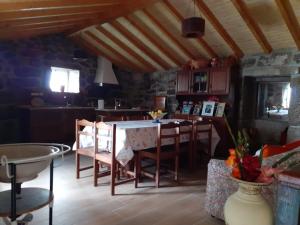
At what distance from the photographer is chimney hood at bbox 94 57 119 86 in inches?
267

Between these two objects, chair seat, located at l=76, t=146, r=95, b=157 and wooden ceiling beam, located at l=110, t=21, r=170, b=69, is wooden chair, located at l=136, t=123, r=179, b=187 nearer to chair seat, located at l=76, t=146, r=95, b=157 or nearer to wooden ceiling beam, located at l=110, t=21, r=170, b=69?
chair seat, located at l=76, t=146, r=95, b=157

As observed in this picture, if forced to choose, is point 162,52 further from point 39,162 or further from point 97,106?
point 39,162

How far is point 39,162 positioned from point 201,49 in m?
4.61

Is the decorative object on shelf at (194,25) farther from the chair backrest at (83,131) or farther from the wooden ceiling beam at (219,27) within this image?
the chair backrest at (83,131)

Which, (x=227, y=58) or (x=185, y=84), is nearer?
(x=227, y=58)

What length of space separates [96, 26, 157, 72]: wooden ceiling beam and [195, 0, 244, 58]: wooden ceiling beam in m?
2.47

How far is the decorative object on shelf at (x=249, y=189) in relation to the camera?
4.12 ft

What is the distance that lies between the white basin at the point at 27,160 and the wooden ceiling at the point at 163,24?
2.02 metres

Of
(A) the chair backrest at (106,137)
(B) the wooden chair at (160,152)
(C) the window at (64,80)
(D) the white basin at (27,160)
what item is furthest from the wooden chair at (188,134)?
(C) the window at (64,80)

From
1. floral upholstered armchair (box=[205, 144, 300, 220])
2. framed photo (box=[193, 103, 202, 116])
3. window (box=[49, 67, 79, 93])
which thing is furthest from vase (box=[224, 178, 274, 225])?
window (box=[49, 67, 79, 93])

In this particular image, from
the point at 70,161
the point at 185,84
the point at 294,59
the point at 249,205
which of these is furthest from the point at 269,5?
the point at 70,161

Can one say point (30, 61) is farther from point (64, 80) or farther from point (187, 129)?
point (187, 129)

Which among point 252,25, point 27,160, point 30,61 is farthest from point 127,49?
point 27,160

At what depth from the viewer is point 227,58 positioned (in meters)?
5.11
